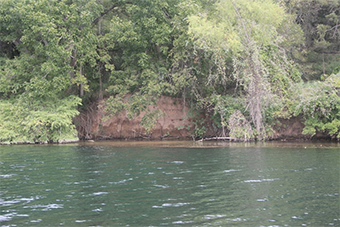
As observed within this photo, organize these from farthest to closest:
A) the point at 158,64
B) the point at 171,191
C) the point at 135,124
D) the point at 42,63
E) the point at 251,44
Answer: the point at 135,124
the point at 158,64
the point at 42,63
the point at 251,44
the point at 171,191

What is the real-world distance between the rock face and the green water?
44.1 ft

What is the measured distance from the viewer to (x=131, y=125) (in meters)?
31.5

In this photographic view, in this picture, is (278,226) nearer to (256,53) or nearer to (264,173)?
(264,173)

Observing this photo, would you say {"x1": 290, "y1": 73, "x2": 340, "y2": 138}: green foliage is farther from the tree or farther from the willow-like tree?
the tree

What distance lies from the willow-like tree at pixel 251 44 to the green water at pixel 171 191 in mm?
8034

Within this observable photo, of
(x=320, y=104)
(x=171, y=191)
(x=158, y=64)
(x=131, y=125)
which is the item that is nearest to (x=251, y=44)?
(x=320, y=104)

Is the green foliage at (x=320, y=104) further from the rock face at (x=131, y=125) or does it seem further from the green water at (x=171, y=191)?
the rock face at (x=131, y=125)

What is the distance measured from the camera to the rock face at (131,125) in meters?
31.3

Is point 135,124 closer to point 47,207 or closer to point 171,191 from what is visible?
point 171,191

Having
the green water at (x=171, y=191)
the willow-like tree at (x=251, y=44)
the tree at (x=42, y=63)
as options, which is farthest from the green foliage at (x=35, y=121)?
the willow-like tree at (x=251, y=44)

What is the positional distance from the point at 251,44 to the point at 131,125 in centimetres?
1165

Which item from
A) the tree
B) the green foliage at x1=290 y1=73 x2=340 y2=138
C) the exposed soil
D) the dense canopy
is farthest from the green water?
the exposed soil

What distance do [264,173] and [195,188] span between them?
11.5 ft

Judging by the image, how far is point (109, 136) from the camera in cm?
3142
